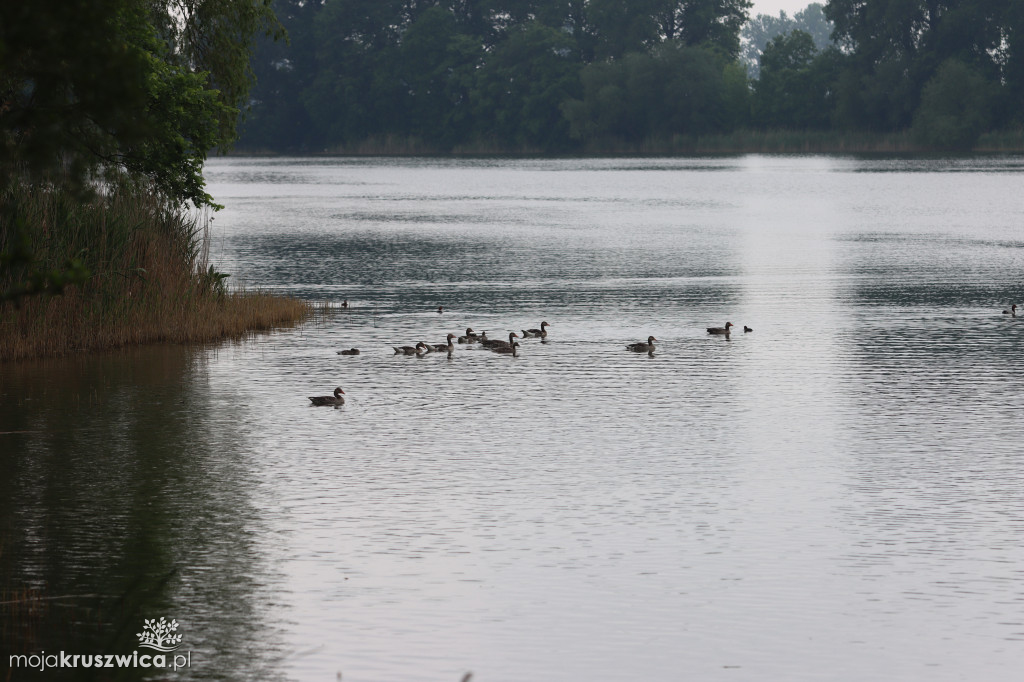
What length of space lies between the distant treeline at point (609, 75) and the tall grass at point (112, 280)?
307 feet

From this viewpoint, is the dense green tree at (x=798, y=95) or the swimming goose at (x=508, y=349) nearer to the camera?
the swimming goose at (x=508, y=349)

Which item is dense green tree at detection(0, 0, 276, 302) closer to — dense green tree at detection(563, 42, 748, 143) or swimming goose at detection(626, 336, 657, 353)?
swimming goose at detection(626, 336, 657, 353)

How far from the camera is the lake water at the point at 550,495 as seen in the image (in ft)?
34.1

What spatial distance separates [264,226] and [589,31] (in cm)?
10905

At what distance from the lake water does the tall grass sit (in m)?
0.71

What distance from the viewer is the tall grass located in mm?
23594

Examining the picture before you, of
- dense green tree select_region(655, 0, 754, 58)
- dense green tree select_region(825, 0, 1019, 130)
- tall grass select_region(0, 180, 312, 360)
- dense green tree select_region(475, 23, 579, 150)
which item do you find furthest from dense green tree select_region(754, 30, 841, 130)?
tall grass select_region(0, 180, 312, 360)

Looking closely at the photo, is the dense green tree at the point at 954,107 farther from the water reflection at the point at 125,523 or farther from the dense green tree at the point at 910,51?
the water reflection at the point at 125,523

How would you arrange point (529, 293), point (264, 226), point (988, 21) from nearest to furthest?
point (529, 293)
point (264, 226)
point (988, 21)

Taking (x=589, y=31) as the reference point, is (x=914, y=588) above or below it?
below

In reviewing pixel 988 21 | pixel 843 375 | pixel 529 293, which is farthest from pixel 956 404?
pixel 988 21

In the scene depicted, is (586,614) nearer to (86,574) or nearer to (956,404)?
(86,574)

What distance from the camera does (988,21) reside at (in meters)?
133

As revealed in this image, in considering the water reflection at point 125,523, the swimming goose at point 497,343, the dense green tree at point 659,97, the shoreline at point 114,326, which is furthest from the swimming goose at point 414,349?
the dense green tree at point 659,97
